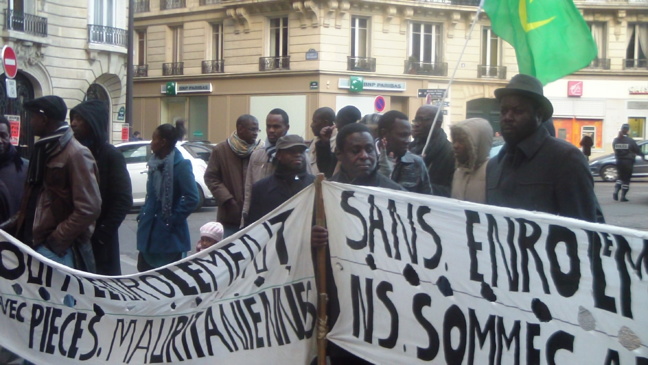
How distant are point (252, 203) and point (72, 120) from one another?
58.0 inches

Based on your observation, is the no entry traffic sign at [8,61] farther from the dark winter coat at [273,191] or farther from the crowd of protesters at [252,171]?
the dark winter coat at [273,191]

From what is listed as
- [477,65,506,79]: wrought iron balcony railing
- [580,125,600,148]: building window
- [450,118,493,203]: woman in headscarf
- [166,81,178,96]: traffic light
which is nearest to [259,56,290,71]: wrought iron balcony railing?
[166,81,178,96]: traffic light

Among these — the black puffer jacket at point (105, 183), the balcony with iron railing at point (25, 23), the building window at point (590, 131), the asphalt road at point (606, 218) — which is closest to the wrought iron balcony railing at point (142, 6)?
the balcony with iron railing at point (25, 23)

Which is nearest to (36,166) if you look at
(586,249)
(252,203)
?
(252,203)

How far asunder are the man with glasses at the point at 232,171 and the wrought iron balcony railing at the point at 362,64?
27.8 meters

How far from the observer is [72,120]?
19.1 ft

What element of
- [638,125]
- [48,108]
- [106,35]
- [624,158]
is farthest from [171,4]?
[48,108]

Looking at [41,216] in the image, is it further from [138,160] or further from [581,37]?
[138,160]

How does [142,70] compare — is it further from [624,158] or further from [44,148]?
[44,148]

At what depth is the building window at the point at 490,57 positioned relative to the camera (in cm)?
3700

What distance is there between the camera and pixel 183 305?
15.9 feet

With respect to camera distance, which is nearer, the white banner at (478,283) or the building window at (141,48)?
the white banner at (478,283)

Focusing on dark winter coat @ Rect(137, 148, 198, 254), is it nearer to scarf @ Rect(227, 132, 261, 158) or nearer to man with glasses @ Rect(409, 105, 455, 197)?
scarf @ Rect(227, 132, 261, 158)

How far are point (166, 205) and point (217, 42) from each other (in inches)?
1250
